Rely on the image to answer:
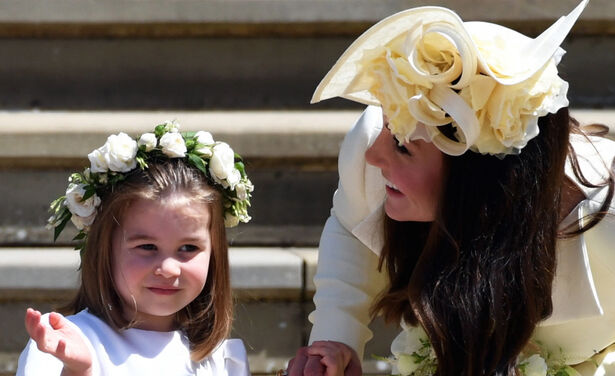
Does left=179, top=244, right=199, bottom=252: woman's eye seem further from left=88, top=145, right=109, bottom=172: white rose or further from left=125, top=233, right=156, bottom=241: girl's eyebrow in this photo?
left=88, top=145, right=109, bottom=172: white rose

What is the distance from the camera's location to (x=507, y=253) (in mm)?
2428

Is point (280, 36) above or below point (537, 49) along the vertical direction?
below

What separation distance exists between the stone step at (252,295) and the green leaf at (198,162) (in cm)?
86

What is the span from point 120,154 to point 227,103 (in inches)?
Answer: 49.2

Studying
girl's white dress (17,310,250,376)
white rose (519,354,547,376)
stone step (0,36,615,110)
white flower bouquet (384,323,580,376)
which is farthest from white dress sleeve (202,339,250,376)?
stone step (0,36,615,110)

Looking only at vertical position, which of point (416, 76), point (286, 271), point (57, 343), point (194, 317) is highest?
point (416, 76)

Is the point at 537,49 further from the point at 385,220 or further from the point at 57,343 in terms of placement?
the point at 57,343

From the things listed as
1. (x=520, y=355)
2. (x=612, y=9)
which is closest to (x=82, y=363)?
(x=520, y=355)

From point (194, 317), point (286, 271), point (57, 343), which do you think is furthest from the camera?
point (286, 271)

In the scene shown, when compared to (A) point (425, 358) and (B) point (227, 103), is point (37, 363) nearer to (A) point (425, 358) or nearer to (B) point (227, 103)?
(A) point (425, 358)

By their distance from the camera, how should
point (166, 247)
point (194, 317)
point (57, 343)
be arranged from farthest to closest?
point (194, 317), point (166, 247), point (57, 343)

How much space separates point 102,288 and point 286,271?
101cm

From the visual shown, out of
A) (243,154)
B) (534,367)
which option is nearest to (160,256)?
(534,367)

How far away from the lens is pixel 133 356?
8.71 feet
